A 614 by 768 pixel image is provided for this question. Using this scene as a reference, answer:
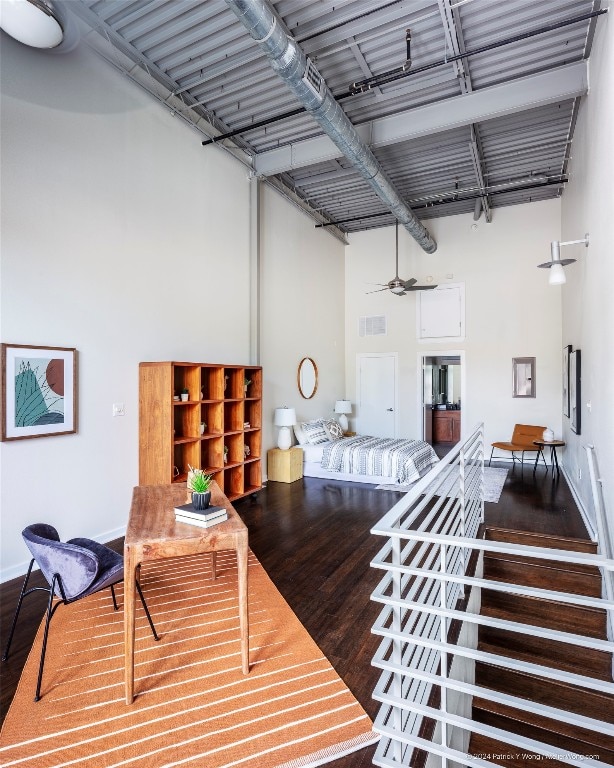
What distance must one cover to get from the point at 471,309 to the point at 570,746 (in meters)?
6.63

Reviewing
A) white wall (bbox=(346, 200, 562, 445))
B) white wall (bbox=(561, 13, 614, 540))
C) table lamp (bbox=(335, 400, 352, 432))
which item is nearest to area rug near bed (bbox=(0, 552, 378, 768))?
white wall (bbox=(561, 13, 614, 540))

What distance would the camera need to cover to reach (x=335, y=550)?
12.5 ft

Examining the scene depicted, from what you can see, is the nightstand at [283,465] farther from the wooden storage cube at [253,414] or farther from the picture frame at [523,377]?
the picture frame at [523,377]

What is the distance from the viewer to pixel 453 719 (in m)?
1.49

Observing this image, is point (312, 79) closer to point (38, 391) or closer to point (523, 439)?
point (38, 391)

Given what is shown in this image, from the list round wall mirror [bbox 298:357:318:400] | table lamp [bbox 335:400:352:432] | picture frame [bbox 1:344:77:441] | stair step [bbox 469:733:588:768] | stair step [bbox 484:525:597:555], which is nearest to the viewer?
stair step [bbox 469:733:588:768]

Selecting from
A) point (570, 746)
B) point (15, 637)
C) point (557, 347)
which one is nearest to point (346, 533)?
point (570, 746)

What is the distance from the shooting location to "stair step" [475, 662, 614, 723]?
2760mm

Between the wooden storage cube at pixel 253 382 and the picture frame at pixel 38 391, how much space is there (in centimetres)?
231

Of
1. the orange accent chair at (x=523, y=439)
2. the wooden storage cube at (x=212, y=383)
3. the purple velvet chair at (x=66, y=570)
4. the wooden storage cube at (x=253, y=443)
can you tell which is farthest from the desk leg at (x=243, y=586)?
the orange accent chair at (x=523, y=439)

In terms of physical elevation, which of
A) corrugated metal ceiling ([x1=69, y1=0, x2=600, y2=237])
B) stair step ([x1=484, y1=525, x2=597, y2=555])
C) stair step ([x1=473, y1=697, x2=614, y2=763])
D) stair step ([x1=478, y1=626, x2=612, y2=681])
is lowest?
stair step ([x1=473, y1=697, x2=614, y2=763])

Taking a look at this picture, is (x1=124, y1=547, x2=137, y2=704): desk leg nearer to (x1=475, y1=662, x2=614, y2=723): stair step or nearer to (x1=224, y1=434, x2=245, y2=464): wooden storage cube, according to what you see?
(x1=475, y1=662, x2=614, y2=723): stair step

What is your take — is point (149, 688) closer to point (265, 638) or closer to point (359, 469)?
point (265, 638)

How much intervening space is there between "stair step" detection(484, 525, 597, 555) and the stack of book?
109 inches
